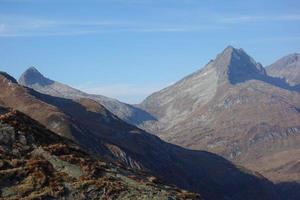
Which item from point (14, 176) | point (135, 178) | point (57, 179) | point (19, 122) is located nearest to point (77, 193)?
point (57, 179)

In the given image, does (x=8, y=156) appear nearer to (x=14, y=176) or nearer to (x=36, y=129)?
(x=14, y=176)

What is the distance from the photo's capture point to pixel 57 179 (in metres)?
36.3

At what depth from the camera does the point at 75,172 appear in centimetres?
3806

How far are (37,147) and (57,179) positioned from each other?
5.47 metres

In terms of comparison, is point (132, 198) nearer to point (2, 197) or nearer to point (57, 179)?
point (57, 179)

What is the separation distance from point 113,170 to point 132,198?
6.55 m

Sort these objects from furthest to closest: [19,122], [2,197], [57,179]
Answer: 1. [19,122]
2. [57,179]
3. [2,197]

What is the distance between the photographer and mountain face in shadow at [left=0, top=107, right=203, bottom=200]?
1380 inches

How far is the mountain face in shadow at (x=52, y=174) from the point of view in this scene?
1380 inches

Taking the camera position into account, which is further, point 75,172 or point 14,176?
point 75,172

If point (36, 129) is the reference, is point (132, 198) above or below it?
below

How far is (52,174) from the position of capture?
121 feet

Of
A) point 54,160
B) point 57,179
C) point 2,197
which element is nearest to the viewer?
point 2,197

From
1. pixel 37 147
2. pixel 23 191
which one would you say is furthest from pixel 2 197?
pixel 37 147
